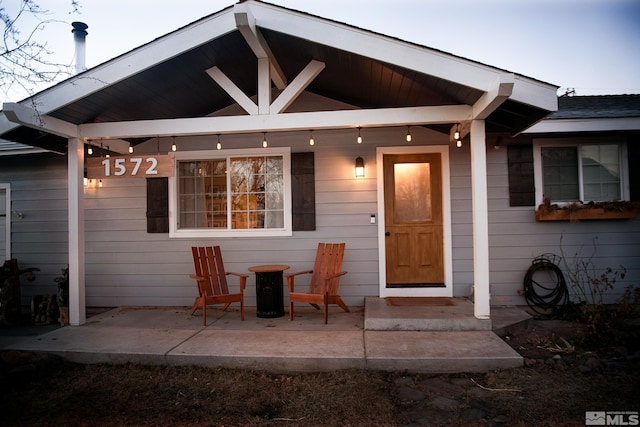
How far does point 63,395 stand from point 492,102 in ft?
13.5

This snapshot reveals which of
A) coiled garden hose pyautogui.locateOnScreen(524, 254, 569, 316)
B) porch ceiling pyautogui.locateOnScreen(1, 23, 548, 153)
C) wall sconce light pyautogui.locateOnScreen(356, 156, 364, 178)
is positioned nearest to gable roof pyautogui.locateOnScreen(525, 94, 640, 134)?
porch ceiling pyautogui.locateOnScreen(1, 23, 548, 153)

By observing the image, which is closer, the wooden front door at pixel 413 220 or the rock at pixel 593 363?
the rock at pixel 593 363

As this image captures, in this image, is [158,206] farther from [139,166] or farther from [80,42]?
[80,42]

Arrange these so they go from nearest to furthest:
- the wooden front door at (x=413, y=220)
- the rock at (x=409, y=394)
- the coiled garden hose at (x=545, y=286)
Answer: the rock at (x=409, y=394) → the coiled garden hose at (x=545, y=286) → the wooden front door at (x=413, y=220)

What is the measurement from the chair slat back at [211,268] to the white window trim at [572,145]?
404 cm

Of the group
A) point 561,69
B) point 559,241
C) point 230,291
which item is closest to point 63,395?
point 230,291

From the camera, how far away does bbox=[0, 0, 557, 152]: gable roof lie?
3.61 meters

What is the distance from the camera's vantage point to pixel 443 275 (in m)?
5.17

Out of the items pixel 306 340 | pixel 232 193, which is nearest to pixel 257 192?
pixel 232 193

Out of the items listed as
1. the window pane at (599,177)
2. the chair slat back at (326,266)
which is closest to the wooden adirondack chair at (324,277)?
the chair slat back at (326,266)

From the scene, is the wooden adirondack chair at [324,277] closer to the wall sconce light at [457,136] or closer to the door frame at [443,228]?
the door frame at [443,228]

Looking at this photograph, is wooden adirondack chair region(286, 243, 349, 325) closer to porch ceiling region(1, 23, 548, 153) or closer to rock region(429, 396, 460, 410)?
rock region(429, 396, 460, 410)

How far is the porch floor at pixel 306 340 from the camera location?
10.7ft

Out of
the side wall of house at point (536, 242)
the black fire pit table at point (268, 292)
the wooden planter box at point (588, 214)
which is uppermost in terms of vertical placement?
the wooden planter box at point (588, 214)
